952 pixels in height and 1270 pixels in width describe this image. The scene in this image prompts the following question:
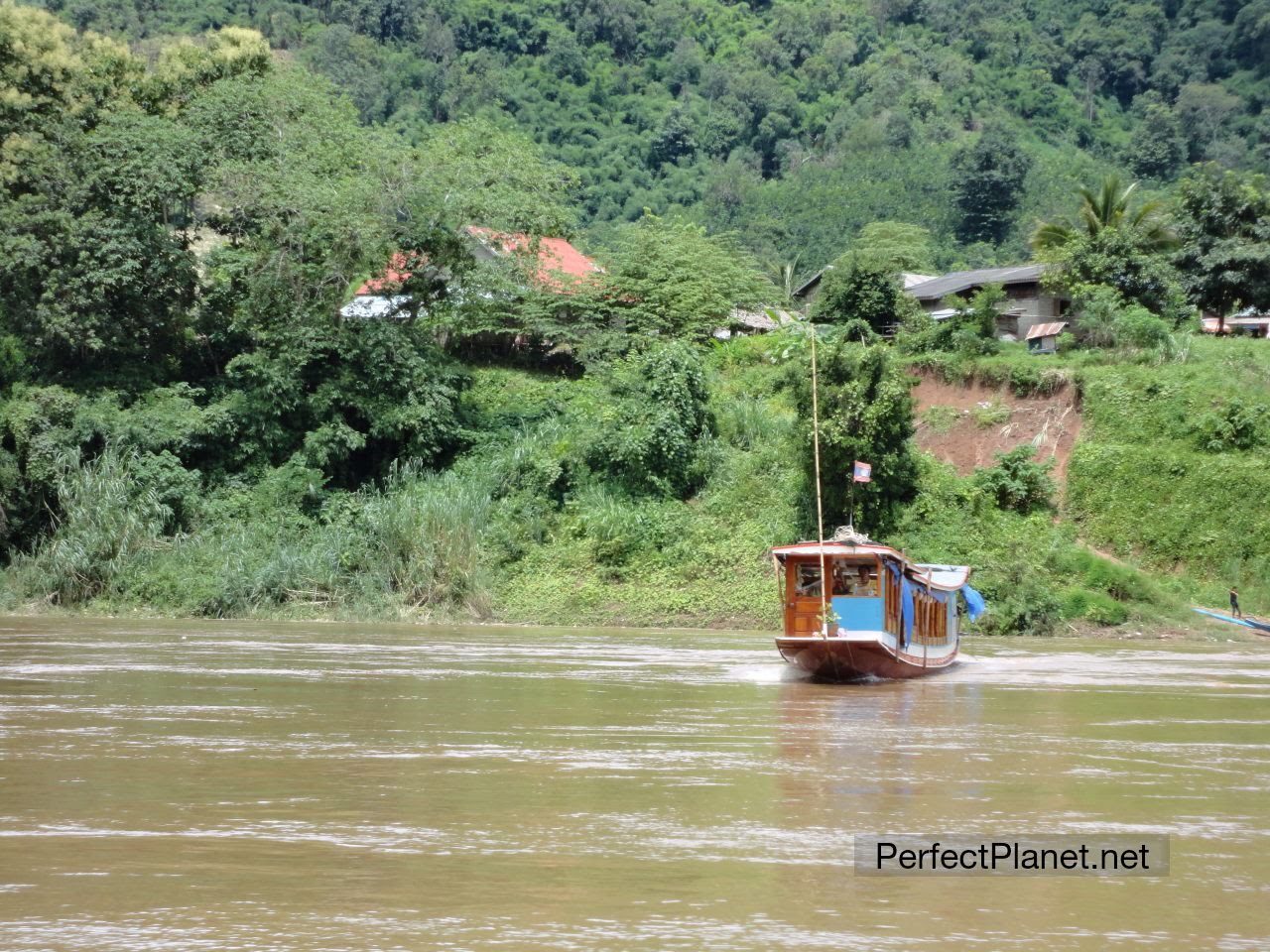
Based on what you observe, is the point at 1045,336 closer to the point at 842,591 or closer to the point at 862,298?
the point at 862,298

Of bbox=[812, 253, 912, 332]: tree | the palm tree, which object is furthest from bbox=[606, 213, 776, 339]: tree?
the palm tree

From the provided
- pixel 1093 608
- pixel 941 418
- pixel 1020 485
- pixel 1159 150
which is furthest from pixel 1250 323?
pixel 1159 150

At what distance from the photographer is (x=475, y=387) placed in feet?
126

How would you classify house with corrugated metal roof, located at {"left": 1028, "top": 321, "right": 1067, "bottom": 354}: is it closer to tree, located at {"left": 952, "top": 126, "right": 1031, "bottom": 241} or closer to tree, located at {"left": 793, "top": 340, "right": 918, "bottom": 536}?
tree, located at {"left": 793, "top": 340, "right": 918, "bottom": 536}

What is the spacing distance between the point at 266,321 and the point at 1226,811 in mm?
29246

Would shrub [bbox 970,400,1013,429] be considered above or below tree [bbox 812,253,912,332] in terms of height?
below

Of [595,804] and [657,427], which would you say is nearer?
[595,804]

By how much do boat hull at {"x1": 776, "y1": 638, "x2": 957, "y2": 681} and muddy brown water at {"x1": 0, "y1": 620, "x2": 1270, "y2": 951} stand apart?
14.1 inches

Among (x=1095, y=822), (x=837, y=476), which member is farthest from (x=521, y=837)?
(x=837, y=476)

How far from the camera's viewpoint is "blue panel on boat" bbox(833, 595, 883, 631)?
61.7 ft

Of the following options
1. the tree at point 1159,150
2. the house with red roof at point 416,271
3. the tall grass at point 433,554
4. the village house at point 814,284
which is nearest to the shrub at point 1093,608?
the tall grass at point 433,554

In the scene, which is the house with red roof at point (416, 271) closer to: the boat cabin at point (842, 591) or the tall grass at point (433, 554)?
the tall grass at point (433, 554)

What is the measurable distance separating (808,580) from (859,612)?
2.64 ft

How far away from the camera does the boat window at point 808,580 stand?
62.3ft
